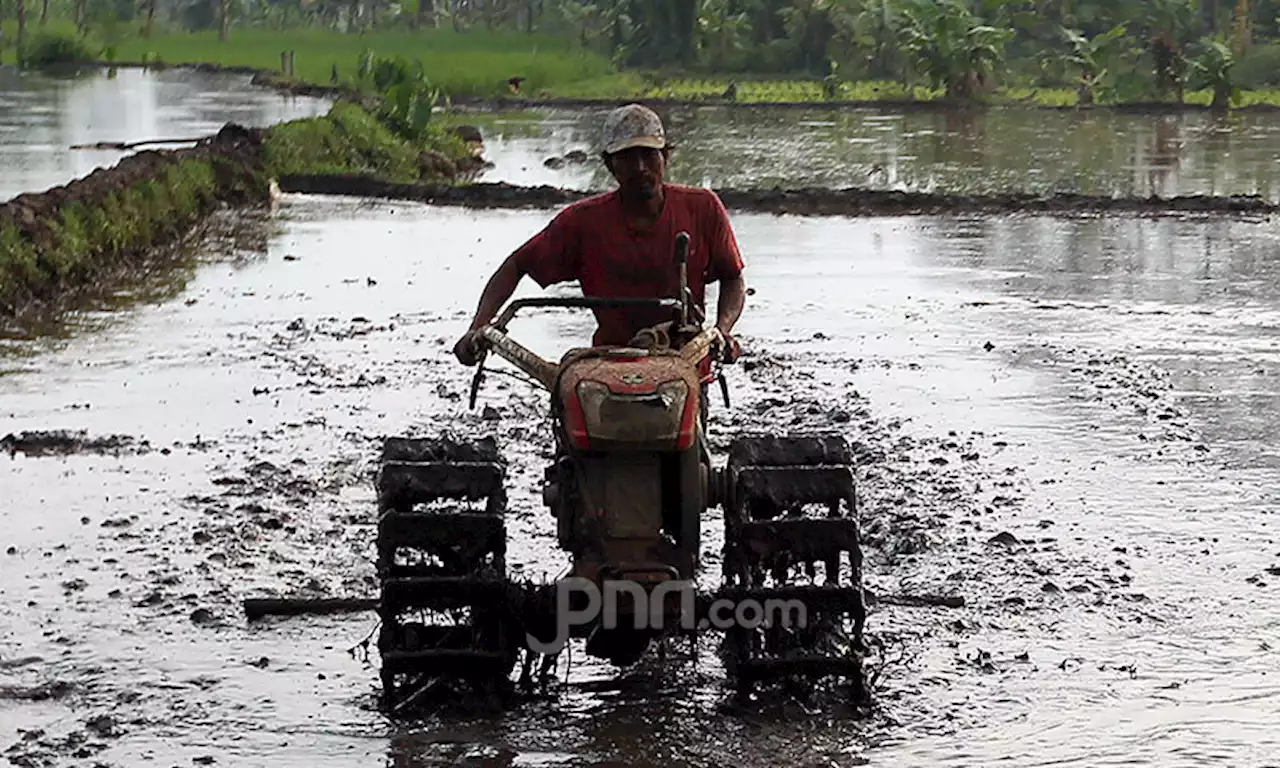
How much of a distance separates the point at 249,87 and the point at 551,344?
49317 millimetres

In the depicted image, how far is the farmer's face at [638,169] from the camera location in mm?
7035

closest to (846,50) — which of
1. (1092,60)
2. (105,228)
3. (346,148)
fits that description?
(1092,60)

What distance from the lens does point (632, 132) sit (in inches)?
273

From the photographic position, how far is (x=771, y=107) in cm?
5175

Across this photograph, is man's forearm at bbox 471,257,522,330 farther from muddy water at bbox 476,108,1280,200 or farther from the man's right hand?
muddy water at bbox 476,108,1280,200

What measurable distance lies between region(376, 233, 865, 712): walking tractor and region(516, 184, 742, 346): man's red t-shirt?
0.45 m

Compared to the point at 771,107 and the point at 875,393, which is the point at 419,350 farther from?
the point at 771,107

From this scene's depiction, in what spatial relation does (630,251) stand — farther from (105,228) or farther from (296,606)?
(105,228)

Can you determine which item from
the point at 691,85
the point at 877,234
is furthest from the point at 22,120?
the point at 877,234

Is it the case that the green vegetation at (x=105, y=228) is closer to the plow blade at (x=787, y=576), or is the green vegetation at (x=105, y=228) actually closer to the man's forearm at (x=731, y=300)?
the man's forearm at (x=731, y=300)

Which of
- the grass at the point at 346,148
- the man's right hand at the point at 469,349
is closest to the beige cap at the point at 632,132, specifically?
the man's right hand at the point at 469,349
